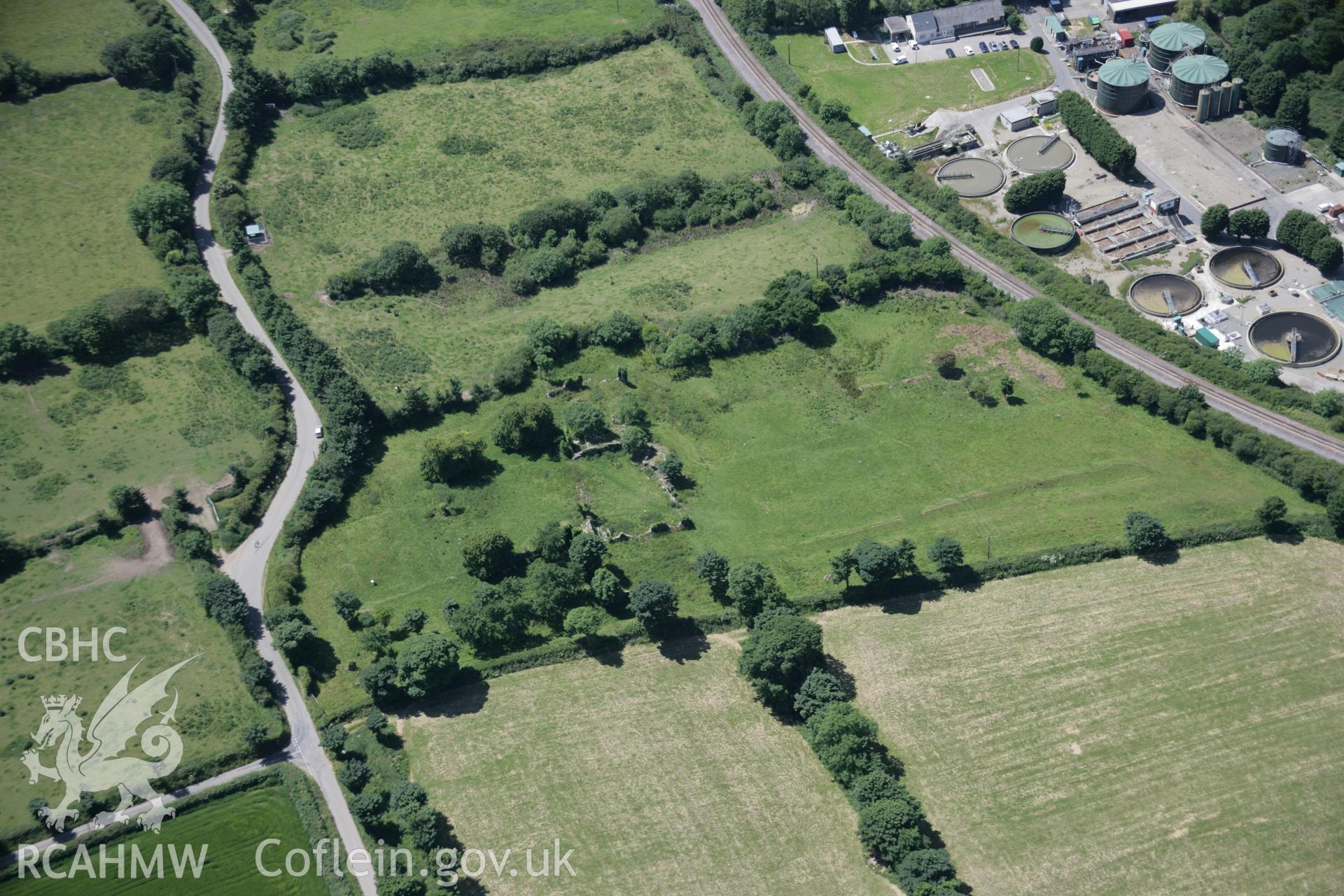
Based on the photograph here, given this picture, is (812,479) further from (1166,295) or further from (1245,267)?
(1245,267)

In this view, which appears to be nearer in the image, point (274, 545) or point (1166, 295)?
point (274, 545)

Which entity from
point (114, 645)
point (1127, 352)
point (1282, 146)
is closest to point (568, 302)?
point (114, 645)

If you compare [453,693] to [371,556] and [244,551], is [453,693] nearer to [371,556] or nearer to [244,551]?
[371,556]

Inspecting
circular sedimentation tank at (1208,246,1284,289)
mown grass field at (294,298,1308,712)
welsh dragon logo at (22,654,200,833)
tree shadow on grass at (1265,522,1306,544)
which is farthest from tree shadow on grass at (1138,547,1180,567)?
welsh dragon logo at (22,654,200,833)

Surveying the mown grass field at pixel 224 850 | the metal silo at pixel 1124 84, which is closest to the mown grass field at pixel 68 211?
the mown grass field at pixel 224 850

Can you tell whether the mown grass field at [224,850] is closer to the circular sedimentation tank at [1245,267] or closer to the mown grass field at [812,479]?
the mown grass field at [812,479]

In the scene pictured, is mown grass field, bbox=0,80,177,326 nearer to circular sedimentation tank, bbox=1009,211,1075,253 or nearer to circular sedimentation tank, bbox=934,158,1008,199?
circular sedimentation tank, bbox=934,158,1008,199
